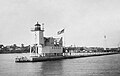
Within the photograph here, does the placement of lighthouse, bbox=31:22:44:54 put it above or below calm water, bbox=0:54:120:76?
above

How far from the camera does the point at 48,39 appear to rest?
9762 centimetres

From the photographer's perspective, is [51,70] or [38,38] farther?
[38,38]

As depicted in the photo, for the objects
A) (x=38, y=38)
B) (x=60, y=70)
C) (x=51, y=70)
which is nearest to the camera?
(x=51, y=70)

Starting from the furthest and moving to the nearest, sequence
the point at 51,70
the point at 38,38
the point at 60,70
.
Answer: the point at 38,38 → the point at 60,70 → the point at 51,70

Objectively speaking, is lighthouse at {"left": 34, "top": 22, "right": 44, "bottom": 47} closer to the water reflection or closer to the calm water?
the calm water

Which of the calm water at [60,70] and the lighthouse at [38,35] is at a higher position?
the lighthouse at [38,35]

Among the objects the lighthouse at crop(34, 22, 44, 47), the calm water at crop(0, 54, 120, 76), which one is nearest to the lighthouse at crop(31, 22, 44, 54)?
the lighthouse at crop(34, 22, 44, 47)

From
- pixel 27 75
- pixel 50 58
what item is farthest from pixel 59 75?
pixel 50 58

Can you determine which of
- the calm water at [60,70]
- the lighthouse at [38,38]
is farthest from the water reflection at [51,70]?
the lighthouse at [38,38]

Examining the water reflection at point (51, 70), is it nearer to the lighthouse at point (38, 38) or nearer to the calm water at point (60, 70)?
the calm water at point (60, 70)

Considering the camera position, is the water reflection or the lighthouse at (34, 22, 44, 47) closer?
the water reflection

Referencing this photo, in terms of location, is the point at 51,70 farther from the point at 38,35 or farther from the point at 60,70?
the point at 38,35

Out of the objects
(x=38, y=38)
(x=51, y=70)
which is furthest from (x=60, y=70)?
(x=38, y=38)

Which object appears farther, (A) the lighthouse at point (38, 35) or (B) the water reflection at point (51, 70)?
(A) the lighthouse at point (38, 35)
